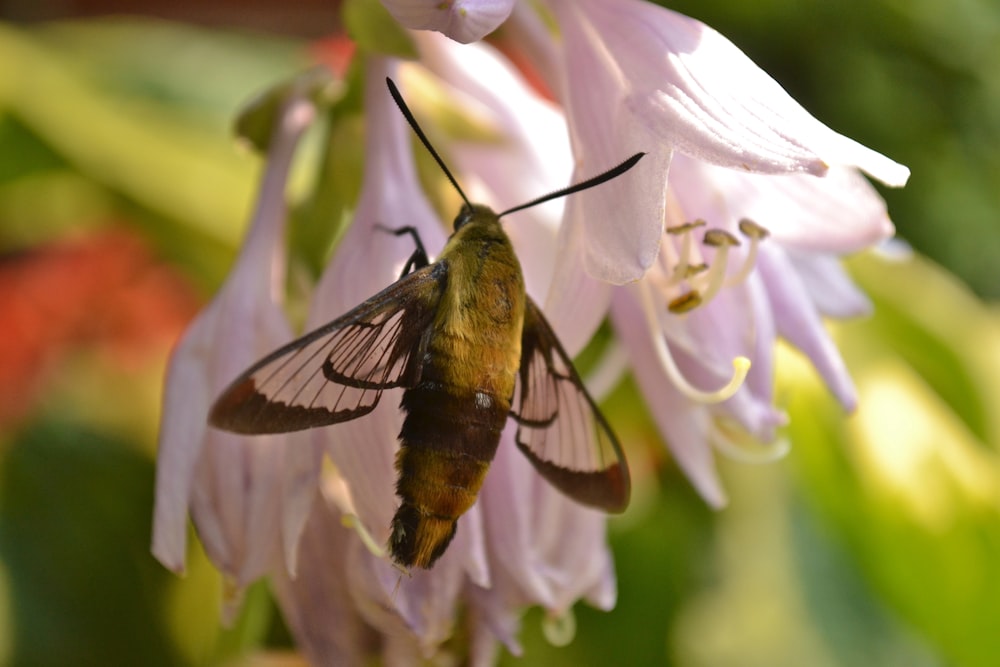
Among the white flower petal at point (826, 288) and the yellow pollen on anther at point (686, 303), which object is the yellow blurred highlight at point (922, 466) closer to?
the white flower petal at point (826, 288)

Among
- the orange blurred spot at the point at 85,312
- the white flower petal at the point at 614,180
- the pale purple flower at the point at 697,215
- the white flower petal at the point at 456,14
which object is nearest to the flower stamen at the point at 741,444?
the pale purple flower at the point at 697,215

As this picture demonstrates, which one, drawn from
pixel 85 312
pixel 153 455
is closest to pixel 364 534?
pixel 153 455

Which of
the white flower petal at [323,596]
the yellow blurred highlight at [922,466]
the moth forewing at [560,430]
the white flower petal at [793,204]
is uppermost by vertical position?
the white flower petal at [793,204]

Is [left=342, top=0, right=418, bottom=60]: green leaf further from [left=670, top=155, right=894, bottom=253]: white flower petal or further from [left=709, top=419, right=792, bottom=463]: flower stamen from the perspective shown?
[left=709, top=419, right=792, bottom=463]: flower stamen

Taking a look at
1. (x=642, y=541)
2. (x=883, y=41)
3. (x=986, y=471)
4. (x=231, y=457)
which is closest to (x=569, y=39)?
(x=231, y=457)

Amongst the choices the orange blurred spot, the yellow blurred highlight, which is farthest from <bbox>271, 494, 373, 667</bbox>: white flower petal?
the orange blurred spot

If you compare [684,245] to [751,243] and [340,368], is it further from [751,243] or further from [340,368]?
[340,368]

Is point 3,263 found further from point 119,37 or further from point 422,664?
point 422,664
